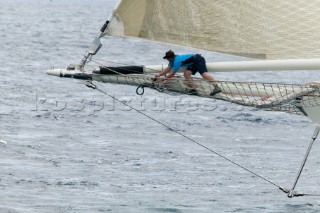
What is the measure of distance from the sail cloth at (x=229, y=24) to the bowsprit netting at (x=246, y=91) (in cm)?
53

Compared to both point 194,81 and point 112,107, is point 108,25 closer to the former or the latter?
point 194,81

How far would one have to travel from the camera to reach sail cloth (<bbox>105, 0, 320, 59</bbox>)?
15.7 m

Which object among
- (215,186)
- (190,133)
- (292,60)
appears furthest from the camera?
(190,133)

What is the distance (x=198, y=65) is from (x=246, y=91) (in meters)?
0.83

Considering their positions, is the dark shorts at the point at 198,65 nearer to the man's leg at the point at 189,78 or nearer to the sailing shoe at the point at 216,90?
the man's leg at the point at 189,78

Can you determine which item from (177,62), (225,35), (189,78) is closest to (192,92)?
(189,78)

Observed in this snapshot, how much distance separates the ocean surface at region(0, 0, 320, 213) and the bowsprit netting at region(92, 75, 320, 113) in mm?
3126

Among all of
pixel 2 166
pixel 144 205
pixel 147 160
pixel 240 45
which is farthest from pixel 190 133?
pixel 240 45

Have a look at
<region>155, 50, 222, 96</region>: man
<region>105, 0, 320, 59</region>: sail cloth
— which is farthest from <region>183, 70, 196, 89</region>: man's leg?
<region>105, 0, 320, 59</region>: sail cloth

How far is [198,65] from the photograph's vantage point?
15.7m

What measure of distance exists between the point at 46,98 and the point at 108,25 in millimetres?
19415

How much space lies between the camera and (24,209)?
1812cm

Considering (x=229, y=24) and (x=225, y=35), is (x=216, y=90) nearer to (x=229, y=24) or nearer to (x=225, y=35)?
(x=225, y=35)

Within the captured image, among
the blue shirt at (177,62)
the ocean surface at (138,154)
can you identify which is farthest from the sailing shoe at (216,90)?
the ocean surface at (138,154)
